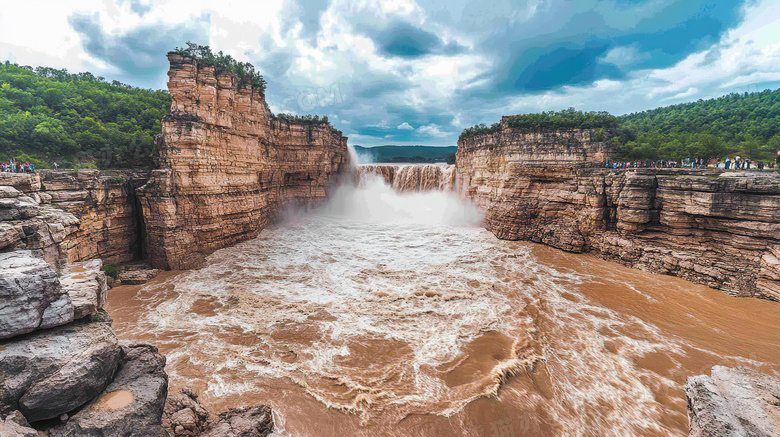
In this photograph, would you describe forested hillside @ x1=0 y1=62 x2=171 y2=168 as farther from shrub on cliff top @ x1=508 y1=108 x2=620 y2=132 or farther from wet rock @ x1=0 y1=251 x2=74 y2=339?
shrub on cliff top @ x1=508 y1=108 x2=620 y2=132

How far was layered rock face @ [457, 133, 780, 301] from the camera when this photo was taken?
1123 centimetres

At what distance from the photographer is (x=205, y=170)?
15023 mm

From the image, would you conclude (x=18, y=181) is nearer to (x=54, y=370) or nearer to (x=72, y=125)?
(x=54, y=370)

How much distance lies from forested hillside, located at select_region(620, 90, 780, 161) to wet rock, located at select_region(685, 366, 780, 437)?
19.9m

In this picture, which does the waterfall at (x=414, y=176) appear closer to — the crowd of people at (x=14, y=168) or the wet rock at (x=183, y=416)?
the crowd of people at (x=14, y=168)

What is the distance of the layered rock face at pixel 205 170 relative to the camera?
13750 millimetres

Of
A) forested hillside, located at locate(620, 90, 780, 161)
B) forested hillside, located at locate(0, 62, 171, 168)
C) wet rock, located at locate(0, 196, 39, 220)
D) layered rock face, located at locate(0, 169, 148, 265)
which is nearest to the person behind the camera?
wet rock, located at locate(0, 196, 39, 220)

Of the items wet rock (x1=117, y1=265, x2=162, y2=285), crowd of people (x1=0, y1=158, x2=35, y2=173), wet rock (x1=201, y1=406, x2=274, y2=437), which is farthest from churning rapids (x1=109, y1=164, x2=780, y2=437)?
crowd of people (x1=0, y1=158, x2=35, y2=173)

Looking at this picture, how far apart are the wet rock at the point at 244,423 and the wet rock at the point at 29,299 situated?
2.89 meters

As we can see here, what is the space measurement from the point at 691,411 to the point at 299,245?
59.1ft

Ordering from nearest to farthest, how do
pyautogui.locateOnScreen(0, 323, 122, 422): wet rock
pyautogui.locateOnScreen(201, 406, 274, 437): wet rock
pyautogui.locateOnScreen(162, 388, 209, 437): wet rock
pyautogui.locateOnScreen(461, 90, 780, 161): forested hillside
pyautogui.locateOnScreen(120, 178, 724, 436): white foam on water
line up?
pyautogui.locateOnScreen(0, 323, 122, 422): wet rock
pyautogui.locateOnScreen(162, 388, 209, 437): wet rock
pyautogui.locateOnScreen(201, 406, 274, 437): wet rock
pyautogui.locateOnScreen(120, 178, 724, 436): white foam on water
pyautogui.locateOnScreen(461, 90, 780, 161): forested hillside

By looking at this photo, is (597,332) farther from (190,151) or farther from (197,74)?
(197,74)

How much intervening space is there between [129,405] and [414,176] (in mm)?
27885

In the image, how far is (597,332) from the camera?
904cm
